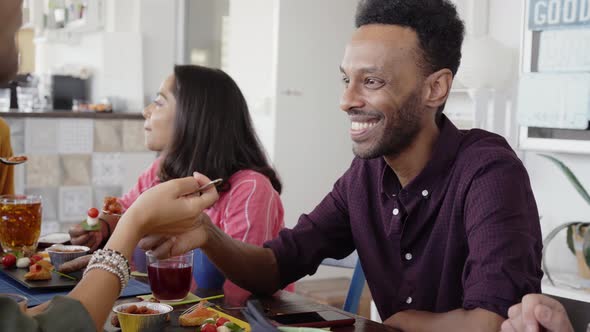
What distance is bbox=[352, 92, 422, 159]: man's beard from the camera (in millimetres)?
1725

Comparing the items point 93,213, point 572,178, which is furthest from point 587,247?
point 93,213

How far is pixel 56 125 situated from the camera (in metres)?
4.48

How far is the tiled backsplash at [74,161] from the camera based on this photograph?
14.5ft

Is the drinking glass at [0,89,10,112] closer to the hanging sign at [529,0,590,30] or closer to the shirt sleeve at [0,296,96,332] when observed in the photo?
the hanging sign at [529,0,590,30]

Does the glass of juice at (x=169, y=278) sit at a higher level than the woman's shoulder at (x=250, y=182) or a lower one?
lower

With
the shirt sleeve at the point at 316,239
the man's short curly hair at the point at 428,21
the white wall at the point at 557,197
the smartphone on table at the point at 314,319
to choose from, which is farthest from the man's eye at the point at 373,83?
the white wall at the point at 557,197

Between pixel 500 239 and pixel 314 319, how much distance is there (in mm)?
399

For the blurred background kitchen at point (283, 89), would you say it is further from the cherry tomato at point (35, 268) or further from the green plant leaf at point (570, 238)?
the cherry tomato at point (35, 268)

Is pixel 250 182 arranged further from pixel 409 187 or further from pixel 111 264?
pixel 111 264

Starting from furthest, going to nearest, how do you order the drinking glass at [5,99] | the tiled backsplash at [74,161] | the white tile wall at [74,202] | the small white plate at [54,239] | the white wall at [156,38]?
the white wall at [156,38] < the drinking glass at [5,99] < the white tile wall at [74,202] < the tiled backsplash at [74,161] < the small white plate at [54,239]

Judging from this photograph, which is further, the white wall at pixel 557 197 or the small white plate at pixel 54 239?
the white wall at pixel 557 197

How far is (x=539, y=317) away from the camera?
1158 mm

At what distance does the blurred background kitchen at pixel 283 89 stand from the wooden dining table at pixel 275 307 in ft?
5.33

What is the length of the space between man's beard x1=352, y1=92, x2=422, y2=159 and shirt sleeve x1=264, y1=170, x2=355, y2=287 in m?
0.20
